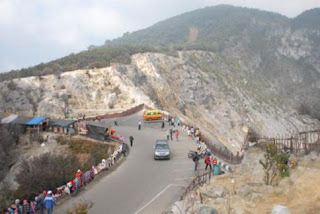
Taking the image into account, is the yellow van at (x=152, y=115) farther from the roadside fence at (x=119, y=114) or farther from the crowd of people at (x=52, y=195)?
the crowd of people at (x=52, y=195)

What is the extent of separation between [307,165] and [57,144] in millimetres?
21720

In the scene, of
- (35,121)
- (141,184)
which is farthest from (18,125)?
(141,184)

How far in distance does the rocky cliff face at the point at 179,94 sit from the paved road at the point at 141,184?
1732 cm

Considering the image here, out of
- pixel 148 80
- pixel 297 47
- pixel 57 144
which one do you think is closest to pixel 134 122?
pixel 57 144

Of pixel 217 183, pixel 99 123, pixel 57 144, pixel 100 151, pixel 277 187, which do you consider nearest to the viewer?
pixel 277 187

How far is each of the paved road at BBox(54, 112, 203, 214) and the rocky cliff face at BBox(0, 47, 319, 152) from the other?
1732 cm

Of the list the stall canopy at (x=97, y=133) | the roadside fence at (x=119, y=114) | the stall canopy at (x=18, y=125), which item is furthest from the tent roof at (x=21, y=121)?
the roadside fence at (x=119, y=114)

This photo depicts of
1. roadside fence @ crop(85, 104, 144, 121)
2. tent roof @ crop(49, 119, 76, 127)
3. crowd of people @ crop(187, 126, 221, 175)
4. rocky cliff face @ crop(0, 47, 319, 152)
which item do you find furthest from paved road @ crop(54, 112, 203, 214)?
rocky cliff face @ crop(0, 47, 319, 152)

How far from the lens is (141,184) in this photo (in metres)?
20.0

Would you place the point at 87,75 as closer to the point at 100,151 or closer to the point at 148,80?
the point at 148,80

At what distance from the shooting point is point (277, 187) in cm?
1478

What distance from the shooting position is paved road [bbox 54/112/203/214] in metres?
16.8

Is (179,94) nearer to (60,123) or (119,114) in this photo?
(119,114)

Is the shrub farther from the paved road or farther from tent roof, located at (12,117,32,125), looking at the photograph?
tent roof, located at (12,117,32,125)
